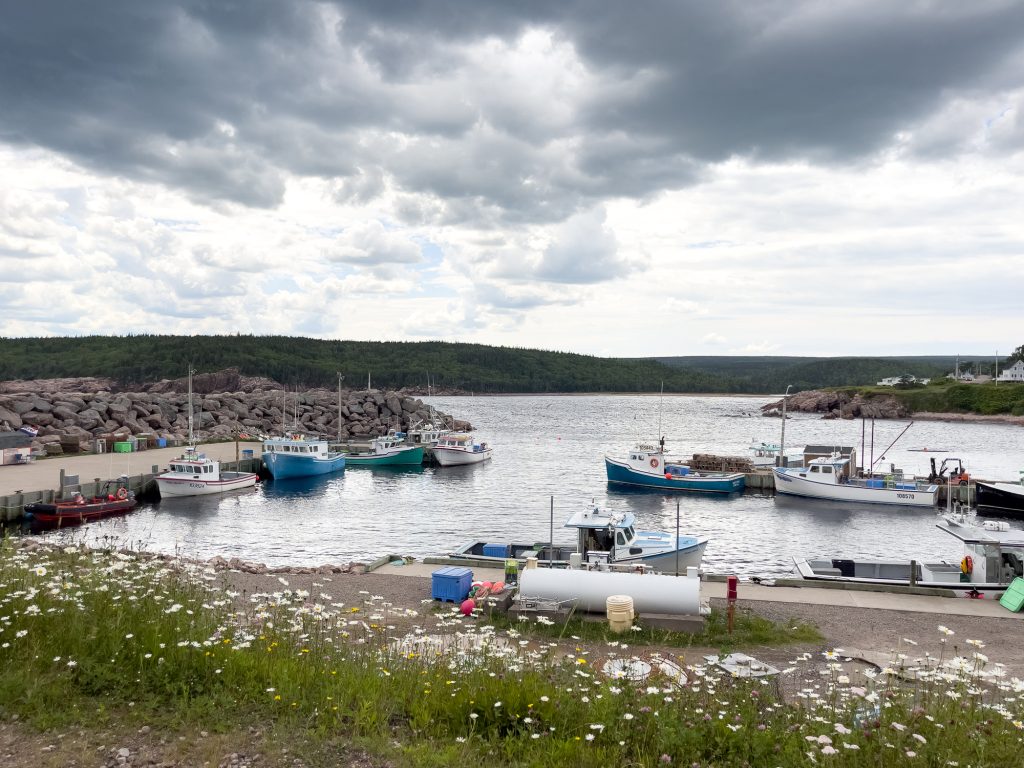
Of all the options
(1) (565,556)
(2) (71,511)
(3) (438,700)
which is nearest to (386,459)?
(2) (71,511)

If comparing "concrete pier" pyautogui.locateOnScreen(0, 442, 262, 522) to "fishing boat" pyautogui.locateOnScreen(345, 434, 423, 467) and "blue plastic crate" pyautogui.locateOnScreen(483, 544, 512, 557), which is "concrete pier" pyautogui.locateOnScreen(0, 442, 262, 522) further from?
"blue plastic crate" pyautogui.locateOnScreen(483, 544, 512, 557)

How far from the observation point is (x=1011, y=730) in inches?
275

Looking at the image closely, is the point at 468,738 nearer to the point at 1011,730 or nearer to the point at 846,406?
the point at 1011,730

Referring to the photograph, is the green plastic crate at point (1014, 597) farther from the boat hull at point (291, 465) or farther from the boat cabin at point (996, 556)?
the boat hull at point (291, 465)

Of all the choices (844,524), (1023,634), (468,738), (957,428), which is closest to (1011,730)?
(468,738)

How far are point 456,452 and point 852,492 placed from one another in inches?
1342

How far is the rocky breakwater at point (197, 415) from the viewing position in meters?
65.4

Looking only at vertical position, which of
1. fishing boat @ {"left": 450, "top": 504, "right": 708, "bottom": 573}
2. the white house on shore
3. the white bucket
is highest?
the white house on shore

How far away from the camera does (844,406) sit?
16512 centimetres

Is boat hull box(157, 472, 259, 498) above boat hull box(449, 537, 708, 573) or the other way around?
the other way around

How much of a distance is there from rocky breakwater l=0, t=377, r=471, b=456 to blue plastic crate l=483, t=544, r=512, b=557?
4413 centimetres

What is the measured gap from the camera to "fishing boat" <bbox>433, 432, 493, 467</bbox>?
225 feet

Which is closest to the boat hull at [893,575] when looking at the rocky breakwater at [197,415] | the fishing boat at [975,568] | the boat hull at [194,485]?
the fishing boat at [975,568]

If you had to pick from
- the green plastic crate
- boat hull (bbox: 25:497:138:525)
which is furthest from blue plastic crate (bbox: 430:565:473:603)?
boat hull (bbox: 25:497:138:525)
